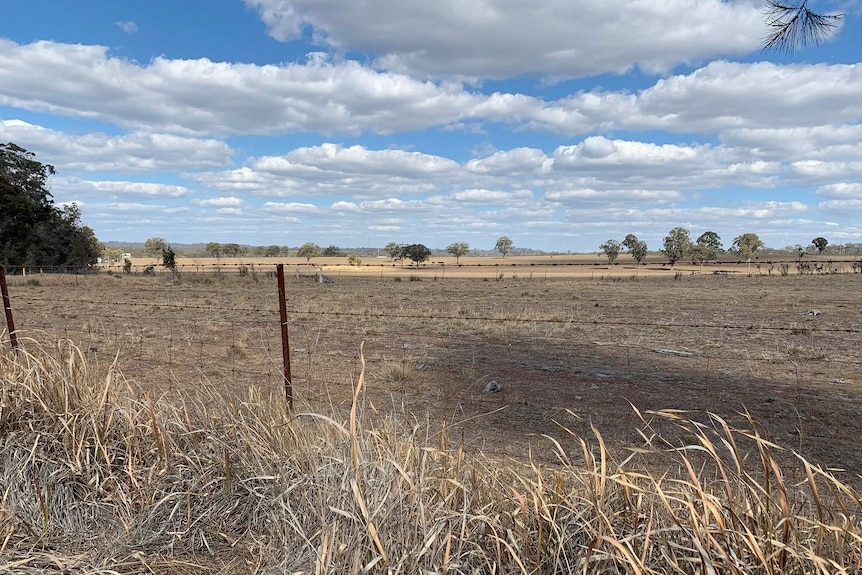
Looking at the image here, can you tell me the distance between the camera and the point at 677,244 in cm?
11612

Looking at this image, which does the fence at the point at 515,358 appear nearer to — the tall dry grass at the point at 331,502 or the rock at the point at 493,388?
the rock at the point at 493,388

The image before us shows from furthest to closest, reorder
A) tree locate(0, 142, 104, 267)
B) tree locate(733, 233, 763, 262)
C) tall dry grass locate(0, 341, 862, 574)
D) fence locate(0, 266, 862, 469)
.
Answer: tree locate(733, 233, 763, 262), tree locate(0, 142, 104, 267), fence locate(0, 266, 862, 469), tall dry grass locate(0, 341, 862, 574)

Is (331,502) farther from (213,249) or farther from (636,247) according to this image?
(213,249)

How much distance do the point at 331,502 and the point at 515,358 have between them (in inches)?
343

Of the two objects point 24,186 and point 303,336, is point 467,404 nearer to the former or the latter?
point 303,336

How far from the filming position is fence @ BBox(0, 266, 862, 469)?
741 cm

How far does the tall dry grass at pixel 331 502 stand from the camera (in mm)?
2600

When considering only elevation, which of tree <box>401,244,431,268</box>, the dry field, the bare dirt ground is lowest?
the bare dirt ground

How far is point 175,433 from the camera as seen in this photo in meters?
4.32

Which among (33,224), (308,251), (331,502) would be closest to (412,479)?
(331,502)

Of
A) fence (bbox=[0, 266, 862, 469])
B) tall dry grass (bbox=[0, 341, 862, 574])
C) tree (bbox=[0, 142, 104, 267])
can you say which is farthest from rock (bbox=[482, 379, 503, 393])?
tree (bbox=[0, 142, 104, 267])

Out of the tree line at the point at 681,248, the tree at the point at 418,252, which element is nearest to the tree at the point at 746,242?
the tree line at the point at 681,248

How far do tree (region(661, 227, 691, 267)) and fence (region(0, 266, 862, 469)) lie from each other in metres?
87.8

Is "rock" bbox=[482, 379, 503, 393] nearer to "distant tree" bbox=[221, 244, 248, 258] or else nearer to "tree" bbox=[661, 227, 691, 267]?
"tree" bbox=[661, 227, 691, 267]
